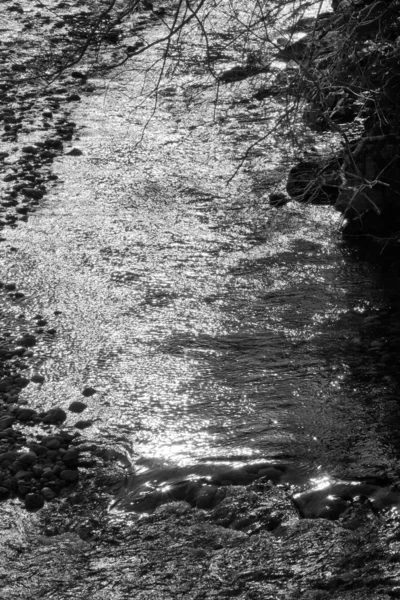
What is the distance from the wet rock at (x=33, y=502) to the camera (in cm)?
495

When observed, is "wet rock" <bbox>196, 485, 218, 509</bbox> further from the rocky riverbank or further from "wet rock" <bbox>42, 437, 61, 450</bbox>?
the rocky riverbank

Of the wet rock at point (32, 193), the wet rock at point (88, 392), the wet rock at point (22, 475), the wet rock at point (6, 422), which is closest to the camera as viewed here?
the wet rock at point (22, 475)

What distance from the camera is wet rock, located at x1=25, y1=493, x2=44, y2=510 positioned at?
16.3 ft

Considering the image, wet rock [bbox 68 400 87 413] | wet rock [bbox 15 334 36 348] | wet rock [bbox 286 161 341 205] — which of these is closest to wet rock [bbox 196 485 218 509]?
wet rock [bbox 68 400 87 413]

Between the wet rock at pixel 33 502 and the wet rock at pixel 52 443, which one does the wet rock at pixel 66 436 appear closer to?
the wet rock at pixel 52 443

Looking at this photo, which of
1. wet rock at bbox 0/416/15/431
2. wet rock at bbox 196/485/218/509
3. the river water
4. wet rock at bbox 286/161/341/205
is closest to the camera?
the river water

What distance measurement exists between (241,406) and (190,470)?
0.70 m

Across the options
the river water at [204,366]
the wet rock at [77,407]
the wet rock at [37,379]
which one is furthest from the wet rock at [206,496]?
the wet rock at [37,379]

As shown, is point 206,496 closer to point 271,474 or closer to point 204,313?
point 271,474

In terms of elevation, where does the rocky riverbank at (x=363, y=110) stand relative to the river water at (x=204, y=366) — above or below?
above

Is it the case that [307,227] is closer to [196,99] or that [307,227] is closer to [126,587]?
[196,99]

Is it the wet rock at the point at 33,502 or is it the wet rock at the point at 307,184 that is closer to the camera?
the wet rock at the point at 33,502

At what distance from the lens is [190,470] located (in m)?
5.14

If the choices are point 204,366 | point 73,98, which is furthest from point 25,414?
point 73,98
